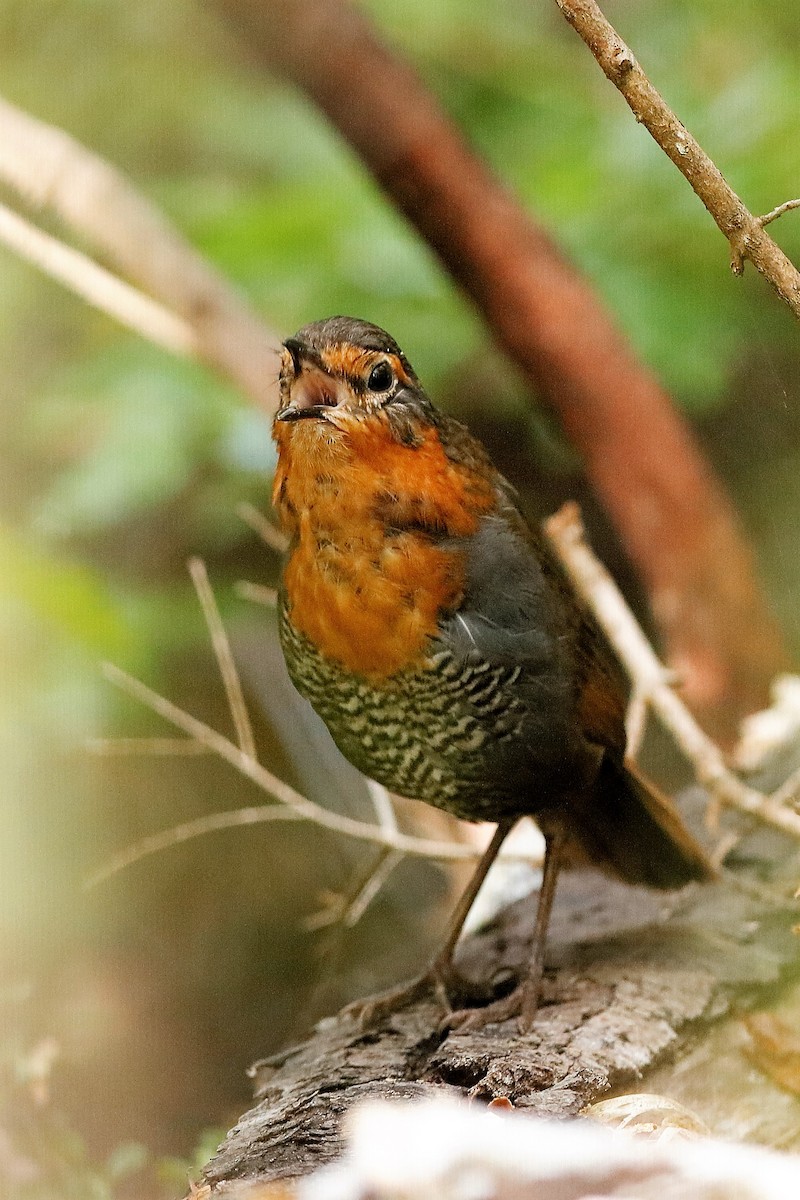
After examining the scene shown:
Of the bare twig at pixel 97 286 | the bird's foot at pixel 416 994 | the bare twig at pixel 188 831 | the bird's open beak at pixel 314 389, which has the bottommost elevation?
the bird's foot at pixel 416 994

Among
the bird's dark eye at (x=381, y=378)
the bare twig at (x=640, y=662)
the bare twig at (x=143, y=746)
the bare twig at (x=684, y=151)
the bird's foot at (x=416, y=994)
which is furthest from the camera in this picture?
the bare twig at (x=143, y=746)

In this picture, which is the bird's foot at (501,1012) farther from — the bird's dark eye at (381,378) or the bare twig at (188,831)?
the bird's dark eye at (381,378)

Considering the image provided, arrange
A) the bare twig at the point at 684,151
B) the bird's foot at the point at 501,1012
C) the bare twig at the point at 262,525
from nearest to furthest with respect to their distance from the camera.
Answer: the bare twig at the point at 684,151 → the bird's foot at the point at 501,1012 → the bare twig at the point at 262,525

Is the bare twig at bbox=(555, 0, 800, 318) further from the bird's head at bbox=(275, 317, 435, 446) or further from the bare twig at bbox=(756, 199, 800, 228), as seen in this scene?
the bird's head at bbox=(275, 317, 435, 446)

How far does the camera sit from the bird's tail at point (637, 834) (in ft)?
4.39

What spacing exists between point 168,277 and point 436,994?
1166 millimetres

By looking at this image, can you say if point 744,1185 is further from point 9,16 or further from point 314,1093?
point 9,16

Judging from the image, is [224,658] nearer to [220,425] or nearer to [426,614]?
[220,425]

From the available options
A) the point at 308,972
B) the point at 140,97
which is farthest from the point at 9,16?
the point at 308,972

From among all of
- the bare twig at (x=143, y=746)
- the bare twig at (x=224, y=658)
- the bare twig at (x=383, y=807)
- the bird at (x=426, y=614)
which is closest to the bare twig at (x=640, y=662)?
the bird at (x=426, y=614)

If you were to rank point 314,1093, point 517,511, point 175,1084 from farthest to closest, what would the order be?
point 175,1084 < point 517,511 < point 314,1093

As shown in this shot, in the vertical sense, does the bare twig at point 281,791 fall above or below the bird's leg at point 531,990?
above

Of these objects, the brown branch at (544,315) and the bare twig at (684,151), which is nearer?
the bare twig at (684,151)

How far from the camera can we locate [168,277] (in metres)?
1.81
